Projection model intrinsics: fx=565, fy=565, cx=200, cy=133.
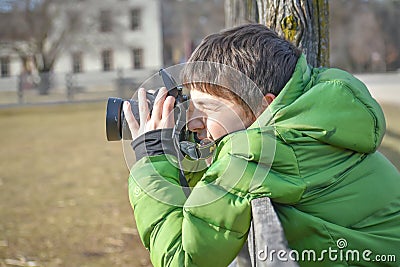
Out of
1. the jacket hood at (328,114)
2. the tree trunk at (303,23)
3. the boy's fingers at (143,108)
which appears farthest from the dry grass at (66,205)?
the jacket hood at (328,114)

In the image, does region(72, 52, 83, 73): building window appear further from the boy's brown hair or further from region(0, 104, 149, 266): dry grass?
the boy's brown hair

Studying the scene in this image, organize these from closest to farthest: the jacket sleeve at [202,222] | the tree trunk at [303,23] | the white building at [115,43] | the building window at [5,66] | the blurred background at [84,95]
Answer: the jacket sleeve at [202,222], the tree trunk at [303,23], the blurred background at [84,95], the white building at [115,43], the building window at [5,66]

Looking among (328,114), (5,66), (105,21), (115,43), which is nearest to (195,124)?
(328,114)

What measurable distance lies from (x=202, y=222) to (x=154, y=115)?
47 centimetres

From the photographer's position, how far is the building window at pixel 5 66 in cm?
4678

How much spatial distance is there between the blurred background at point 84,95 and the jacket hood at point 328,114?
6.27 feet

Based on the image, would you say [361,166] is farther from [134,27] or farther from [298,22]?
[134,27]

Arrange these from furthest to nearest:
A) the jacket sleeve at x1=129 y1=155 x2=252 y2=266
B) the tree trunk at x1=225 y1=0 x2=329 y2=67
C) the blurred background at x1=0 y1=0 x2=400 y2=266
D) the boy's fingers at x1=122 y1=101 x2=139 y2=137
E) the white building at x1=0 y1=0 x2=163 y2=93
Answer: the white building at x1=0 y1=0 x2=163 y2=93 < the blurred background at x1=0 y1=0 x2=400 y2=266 < the tree trunk at x1=225 y1=0 x2=329 y2=67 < the boy's fingers at x1=122 y1=101 x2=139 y2=137 < the jacket sleeve at x1=129 y1=155 x2=252 y2=266

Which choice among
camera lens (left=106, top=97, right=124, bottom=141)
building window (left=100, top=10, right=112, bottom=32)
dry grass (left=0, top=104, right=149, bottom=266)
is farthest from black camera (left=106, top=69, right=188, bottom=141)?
building window (left=100, top=10, right=112, bottom=32)

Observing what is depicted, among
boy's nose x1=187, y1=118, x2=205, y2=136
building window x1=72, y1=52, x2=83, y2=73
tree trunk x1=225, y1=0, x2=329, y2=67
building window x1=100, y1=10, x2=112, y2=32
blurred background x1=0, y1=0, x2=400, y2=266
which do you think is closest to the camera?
boy's nose x1=187, y1=118, x2=205, y2=136

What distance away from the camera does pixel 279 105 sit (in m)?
1.74

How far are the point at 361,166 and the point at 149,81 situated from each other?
80cm

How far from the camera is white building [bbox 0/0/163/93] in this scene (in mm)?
44594

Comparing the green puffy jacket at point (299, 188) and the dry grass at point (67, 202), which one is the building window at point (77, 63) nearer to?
the dry grass at point (67, 202)
